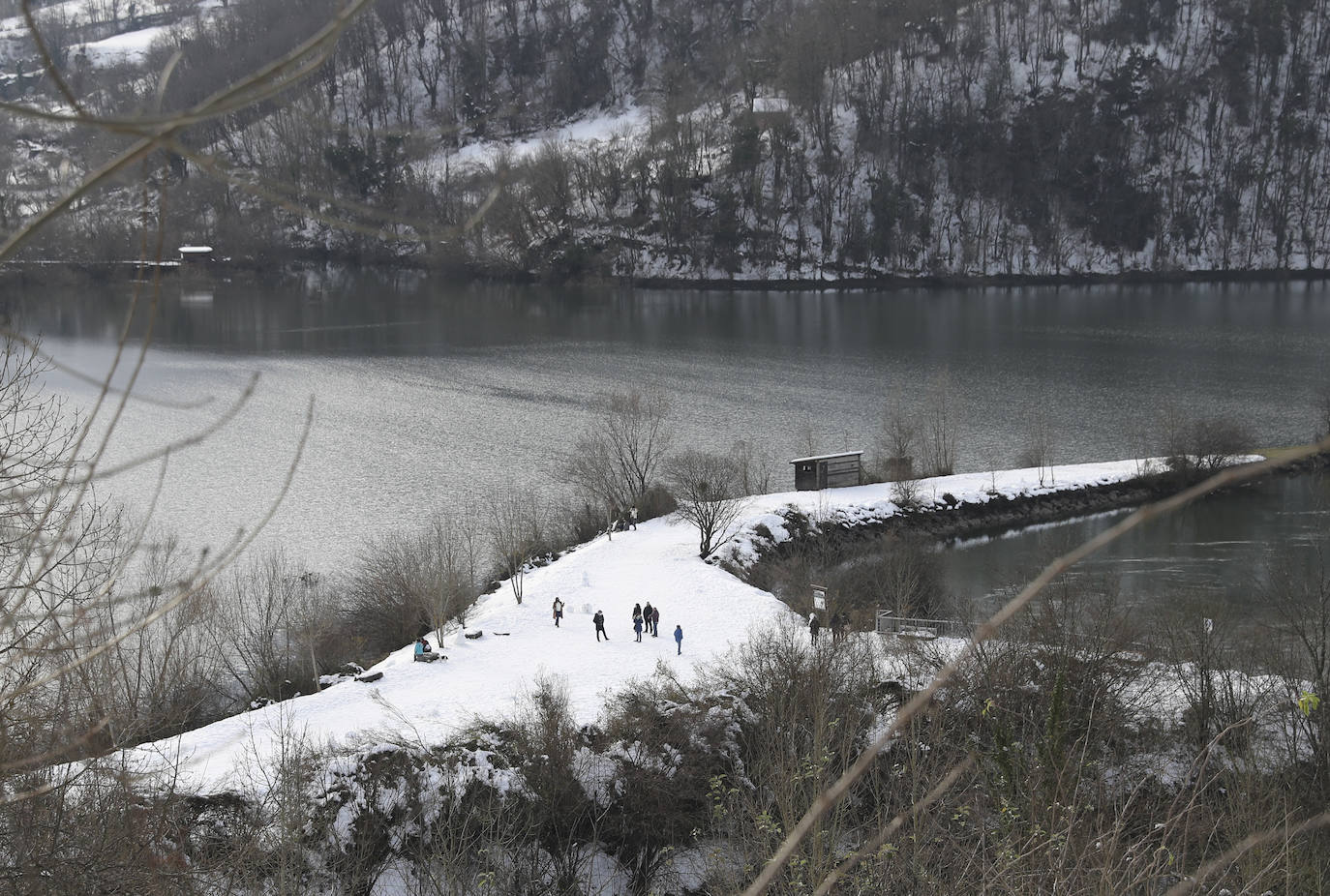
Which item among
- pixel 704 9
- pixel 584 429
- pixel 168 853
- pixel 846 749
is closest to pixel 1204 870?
pixel 168 853

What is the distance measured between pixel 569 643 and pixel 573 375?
24672 mm

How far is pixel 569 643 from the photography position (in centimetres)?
1961

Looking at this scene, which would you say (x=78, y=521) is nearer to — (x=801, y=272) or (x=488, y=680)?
(x=488, y=680)

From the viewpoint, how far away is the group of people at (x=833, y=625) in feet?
52.5

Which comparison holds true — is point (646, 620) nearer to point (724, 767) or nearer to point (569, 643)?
point (569, 643)

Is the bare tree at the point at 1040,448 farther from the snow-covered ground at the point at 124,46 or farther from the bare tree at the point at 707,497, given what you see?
the snow-covered ground at the point at 124,46

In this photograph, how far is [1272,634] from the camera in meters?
16.1

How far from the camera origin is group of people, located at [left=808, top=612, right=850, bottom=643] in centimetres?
1602

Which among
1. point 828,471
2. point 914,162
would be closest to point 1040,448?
point 828,471

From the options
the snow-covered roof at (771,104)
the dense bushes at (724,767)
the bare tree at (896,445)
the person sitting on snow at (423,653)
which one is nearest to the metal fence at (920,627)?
the dense bushes at (724,767)

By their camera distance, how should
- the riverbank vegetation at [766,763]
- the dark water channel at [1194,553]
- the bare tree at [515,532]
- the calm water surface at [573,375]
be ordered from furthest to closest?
the calm water surface at [573,375], the bare tree at [515,532], the dark water channel at [1194,553], the riverbank vegetation at [766,763]

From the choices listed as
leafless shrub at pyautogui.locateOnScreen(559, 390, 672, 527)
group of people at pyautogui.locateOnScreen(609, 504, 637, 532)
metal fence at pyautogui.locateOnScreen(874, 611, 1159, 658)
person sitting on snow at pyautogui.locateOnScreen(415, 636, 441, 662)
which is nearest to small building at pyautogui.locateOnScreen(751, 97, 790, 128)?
leafless shrub at pyautogui.locateOnScreen(559, 390, 672, 527)

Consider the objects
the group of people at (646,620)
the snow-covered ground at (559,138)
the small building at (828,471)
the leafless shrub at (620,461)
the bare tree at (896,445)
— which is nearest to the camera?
the group of people at (646,620)

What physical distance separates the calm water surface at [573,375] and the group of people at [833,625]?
11246mm
